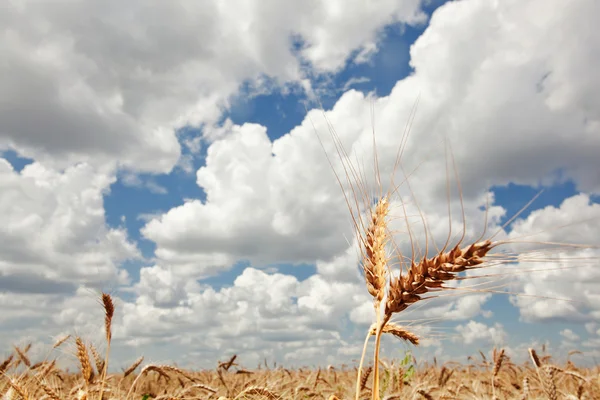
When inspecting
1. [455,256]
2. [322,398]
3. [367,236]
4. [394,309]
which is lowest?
[322,398]

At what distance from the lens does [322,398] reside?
634cm

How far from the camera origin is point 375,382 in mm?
2719

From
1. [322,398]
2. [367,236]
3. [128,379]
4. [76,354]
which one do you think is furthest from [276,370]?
[367,236]

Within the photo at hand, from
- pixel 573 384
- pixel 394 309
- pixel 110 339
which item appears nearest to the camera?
pixel 394 309

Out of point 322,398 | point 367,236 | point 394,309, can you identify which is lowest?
point 322,398

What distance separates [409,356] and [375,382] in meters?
7.59

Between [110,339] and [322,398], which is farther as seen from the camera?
[322,398]

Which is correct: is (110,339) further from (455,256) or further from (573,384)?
(573,384)

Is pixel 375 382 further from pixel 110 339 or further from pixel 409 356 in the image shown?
pixel 409 356

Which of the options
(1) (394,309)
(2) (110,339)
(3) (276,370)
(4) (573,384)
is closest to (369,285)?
(1) (394,309)

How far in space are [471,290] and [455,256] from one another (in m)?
0.43

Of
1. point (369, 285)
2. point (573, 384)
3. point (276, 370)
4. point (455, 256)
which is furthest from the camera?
point (276, 370)

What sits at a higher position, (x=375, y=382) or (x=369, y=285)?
(x=369, y=285)

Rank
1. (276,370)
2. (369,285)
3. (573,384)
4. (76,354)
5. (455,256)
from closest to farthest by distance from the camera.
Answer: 1. (455,256)
2. (369,285)
3. (76,354)
4. (573,384)
5. (276,370)
